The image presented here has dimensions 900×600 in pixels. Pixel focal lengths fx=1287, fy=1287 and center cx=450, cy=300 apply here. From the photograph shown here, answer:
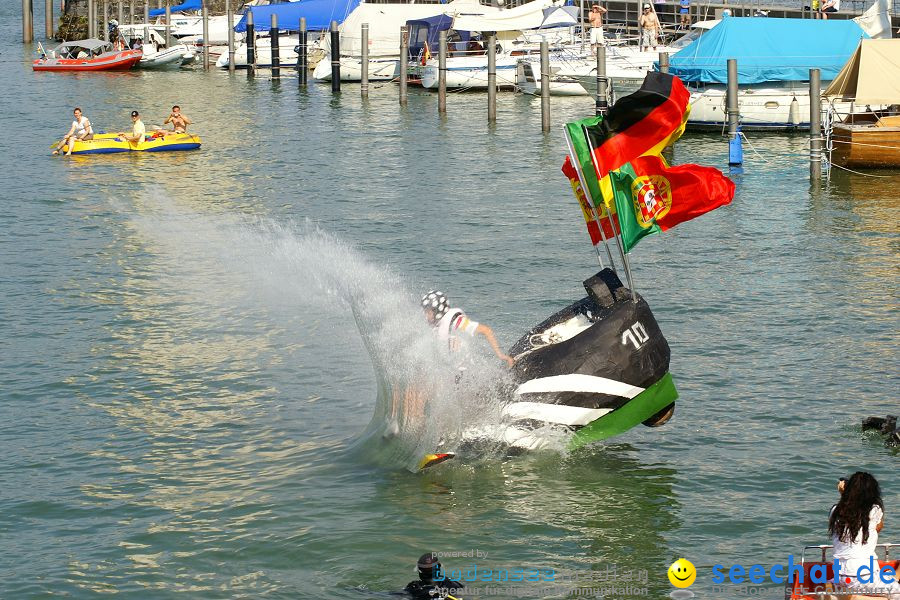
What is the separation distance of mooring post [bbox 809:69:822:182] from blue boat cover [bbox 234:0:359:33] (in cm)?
3385

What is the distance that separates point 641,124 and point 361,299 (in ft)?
13.1

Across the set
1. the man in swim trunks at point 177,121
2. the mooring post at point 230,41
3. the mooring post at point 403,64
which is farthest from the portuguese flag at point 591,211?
the mooring post at point 230,41

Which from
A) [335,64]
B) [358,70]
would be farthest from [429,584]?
[358,70]

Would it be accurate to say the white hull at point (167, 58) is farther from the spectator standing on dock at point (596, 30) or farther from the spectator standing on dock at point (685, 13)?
the spectator standing on dock at point (685, 13)

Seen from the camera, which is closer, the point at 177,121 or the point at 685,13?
the point at 177,121

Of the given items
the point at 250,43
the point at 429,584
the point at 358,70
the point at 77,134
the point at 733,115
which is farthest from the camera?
the point at 250,43

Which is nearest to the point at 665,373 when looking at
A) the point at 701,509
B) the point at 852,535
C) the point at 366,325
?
the point at 701,509

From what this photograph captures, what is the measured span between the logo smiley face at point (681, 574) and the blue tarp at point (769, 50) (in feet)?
90.6

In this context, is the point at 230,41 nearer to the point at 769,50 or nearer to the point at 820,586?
the point at 769,50

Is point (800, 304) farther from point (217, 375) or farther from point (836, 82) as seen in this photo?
point (836, 82)

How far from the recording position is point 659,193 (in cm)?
1342

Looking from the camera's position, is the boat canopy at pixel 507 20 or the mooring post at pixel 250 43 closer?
the boat canopy at pixel 507 20

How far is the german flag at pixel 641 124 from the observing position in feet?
42.8

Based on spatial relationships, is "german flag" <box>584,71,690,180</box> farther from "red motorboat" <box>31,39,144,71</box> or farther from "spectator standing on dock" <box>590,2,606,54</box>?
"red motorboat" <box>31,39,144,71</box>
